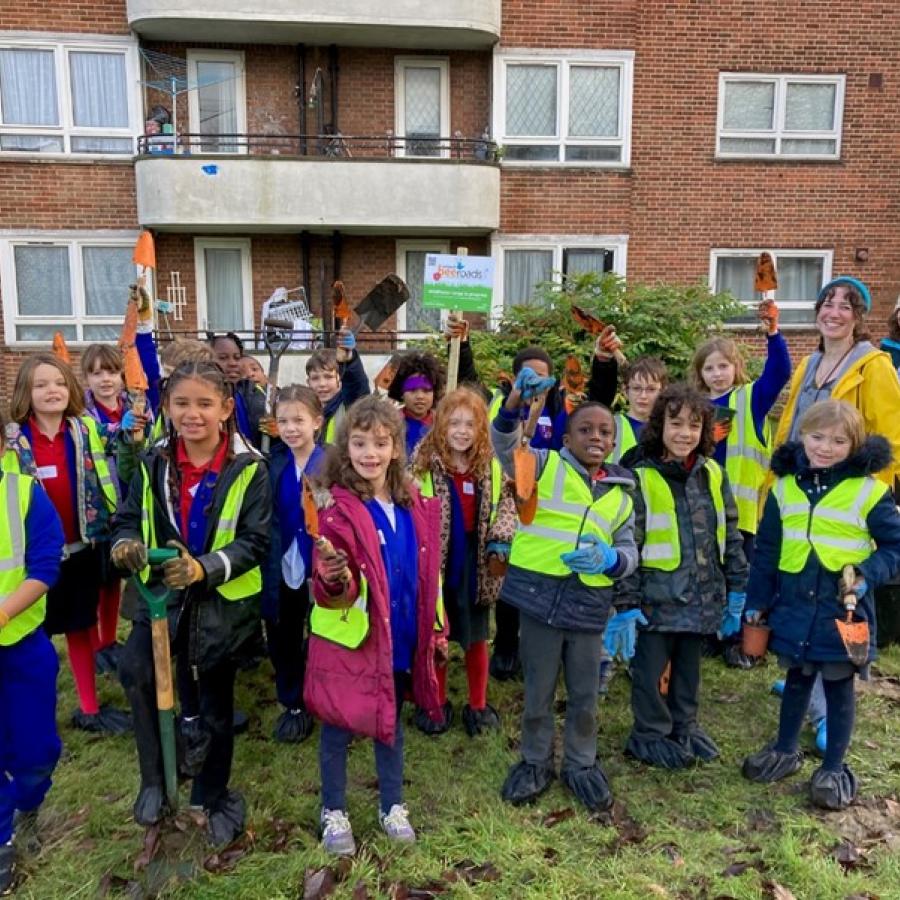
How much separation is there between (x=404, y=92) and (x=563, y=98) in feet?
8.86

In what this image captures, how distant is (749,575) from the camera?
3.62 metres

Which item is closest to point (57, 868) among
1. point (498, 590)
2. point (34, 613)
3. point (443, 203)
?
point (34, 613)

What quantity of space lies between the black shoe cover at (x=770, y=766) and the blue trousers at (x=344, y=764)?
1.74 m

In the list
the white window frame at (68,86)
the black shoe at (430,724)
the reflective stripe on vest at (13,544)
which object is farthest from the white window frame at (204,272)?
the reflective stripe on vest at (13,544)

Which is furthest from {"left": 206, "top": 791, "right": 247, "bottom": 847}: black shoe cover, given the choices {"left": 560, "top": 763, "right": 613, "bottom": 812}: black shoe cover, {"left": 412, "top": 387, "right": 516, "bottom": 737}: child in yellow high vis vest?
{"left": 560, "top": 763, "right": 613, "bottom": 812}: black shoe cover

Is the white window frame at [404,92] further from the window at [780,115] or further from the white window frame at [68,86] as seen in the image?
the window at [780,115]

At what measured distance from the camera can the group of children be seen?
2.92 meters

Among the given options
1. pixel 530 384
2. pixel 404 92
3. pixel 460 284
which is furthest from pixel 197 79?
pixel 530 384

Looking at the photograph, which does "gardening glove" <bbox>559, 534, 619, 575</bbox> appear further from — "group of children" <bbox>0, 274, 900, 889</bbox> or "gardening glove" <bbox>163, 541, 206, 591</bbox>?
"gardening glove" <bbox>163, 541, 206, 591</bbox>

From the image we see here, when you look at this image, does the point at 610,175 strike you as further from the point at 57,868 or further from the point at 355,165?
the point at 57,868

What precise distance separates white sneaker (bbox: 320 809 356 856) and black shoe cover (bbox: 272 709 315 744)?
879mm

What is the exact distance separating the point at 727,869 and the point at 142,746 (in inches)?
95.4

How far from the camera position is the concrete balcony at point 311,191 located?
11.5 m

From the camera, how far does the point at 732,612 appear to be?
3725 millimetres
